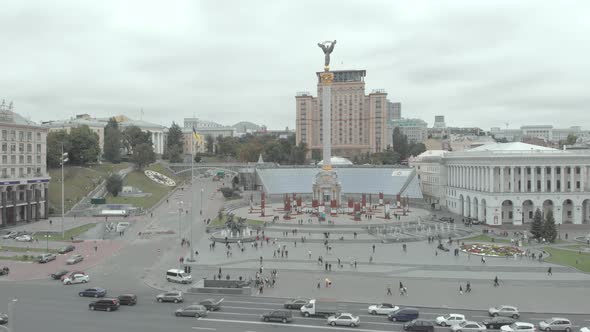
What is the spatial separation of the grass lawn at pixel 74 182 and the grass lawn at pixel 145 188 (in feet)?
15.0

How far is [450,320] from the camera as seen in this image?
1038 inches

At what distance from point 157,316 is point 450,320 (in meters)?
16.3

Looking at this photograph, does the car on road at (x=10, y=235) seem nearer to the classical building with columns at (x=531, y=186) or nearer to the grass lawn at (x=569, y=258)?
the grass lawn at (x=569, y=258)

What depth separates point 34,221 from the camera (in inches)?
2606

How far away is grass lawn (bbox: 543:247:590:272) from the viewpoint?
41.2m

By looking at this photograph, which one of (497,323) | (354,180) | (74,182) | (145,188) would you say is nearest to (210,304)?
(497,323)

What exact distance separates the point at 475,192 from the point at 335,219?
70.6ft

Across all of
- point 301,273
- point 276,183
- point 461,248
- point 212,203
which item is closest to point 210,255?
point 301,273

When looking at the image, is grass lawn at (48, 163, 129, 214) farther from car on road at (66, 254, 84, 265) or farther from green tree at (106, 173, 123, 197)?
car on road at (66, 254, 84, 265)

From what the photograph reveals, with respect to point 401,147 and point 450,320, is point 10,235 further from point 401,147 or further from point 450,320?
point 401,147

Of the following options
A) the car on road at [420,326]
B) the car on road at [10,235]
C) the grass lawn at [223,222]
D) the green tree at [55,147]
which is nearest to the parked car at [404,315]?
the car on road at [420,326]

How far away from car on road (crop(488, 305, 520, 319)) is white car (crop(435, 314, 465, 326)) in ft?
9.83

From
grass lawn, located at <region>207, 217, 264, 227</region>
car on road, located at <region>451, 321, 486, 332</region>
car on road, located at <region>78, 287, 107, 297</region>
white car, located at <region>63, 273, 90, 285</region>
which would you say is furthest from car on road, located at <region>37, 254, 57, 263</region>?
car on road, located at <region>451, 321, 486, 332</region>

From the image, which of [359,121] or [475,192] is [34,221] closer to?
[475,192]
